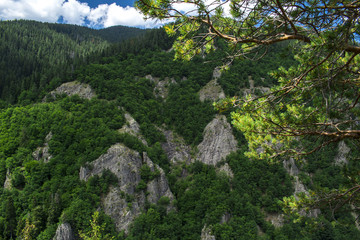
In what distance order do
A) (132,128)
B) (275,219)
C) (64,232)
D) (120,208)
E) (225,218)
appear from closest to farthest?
(64,232), (120,208), (225,218), (275,219), (132,128)

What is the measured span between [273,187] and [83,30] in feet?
663

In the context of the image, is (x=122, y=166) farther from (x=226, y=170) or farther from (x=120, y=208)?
(x=226, y=170)

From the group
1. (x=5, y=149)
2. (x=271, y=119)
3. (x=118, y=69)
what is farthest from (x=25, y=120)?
(x=271, y=119)

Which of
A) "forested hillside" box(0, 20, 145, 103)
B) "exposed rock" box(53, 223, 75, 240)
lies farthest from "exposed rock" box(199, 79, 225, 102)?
"exposed rock" box(53, 223, 75, 240)

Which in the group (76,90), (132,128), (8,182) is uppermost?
(76,90)

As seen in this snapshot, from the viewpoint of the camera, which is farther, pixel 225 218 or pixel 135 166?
pixel 135 166

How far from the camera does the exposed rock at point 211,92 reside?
71406 millimetres

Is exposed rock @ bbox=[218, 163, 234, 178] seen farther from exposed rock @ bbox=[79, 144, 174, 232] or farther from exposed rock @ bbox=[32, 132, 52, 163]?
exposed rock @ bbox=[32, 132, 52, 163]

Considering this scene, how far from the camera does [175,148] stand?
2383 inches

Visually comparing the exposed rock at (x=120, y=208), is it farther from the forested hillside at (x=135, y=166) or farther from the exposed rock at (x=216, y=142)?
the exposed rock at (x=216, y=142)

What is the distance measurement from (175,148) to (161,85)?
1059 inches

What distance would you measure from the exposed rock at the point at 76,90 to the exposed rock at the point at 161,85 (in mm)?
22124

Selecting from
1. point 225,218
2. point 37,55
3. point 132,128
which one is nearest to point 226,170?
point 225,218

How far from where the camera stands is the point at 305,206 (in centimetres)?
714
